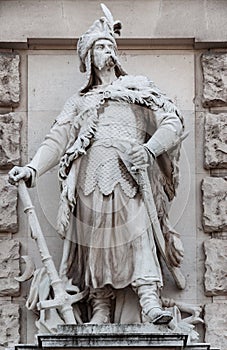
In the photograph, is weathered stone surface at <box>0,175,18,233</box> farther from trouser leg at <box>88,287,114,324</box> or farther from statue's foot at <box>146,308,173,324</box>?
statue's foot at <box>146,308,173,324</box>

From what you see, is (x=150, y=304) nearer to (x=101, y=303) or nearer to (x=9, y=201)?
(x=101, y=303)

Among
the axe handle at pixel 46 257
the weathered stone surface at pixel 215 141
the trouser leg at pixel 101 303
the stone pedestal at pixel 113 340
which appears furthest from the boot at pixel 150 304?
the weathered stone surface at pixel 215 141

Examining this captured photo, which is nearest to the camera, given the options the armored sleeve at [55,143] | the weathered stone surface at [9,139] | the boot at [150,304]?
the boot at [150,304]

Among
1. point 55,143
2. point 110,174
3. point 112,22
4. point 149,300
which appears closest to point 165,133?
point 110,174

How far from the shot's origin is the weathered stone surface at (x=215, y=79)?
1158cm

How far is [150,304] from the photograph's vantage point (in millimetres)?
10625

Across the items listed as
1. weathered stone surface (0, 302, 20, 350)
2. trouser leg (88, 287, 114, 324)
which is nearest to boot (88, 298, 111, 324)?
trouser leg (88, 287, 114, 324)

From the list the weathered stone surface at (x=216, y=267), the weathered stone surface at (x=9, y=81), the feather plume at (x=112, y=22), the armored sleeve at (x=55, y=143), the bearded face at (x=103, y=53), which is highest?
the feather plume at (x=112, y=22)

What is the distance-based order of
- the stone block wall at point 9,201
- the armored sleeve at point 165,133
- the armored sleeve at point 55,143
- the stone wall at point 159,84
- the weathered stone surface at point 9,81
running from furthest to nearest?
the weathered stone surface at point 9,81 < the stone wall at point 159,84 < the stone block wall at point 9,201 < the armored sleeve at point 55,143 < the armored sleeve at point 165,133

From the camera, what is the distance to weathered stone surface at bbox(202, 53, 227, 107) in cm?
1158

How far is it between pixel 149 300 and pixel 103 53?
1473mm

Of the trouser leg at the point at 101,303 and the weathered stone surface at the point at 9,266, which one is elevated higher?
the weathered stone surface at the point at 9,266

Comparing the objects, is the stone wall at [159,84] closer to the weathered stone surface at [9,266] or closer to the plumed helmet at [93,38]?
the weathered stone surface at [9,266]

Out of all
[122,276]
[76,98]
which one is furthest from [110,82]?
[122,276]
